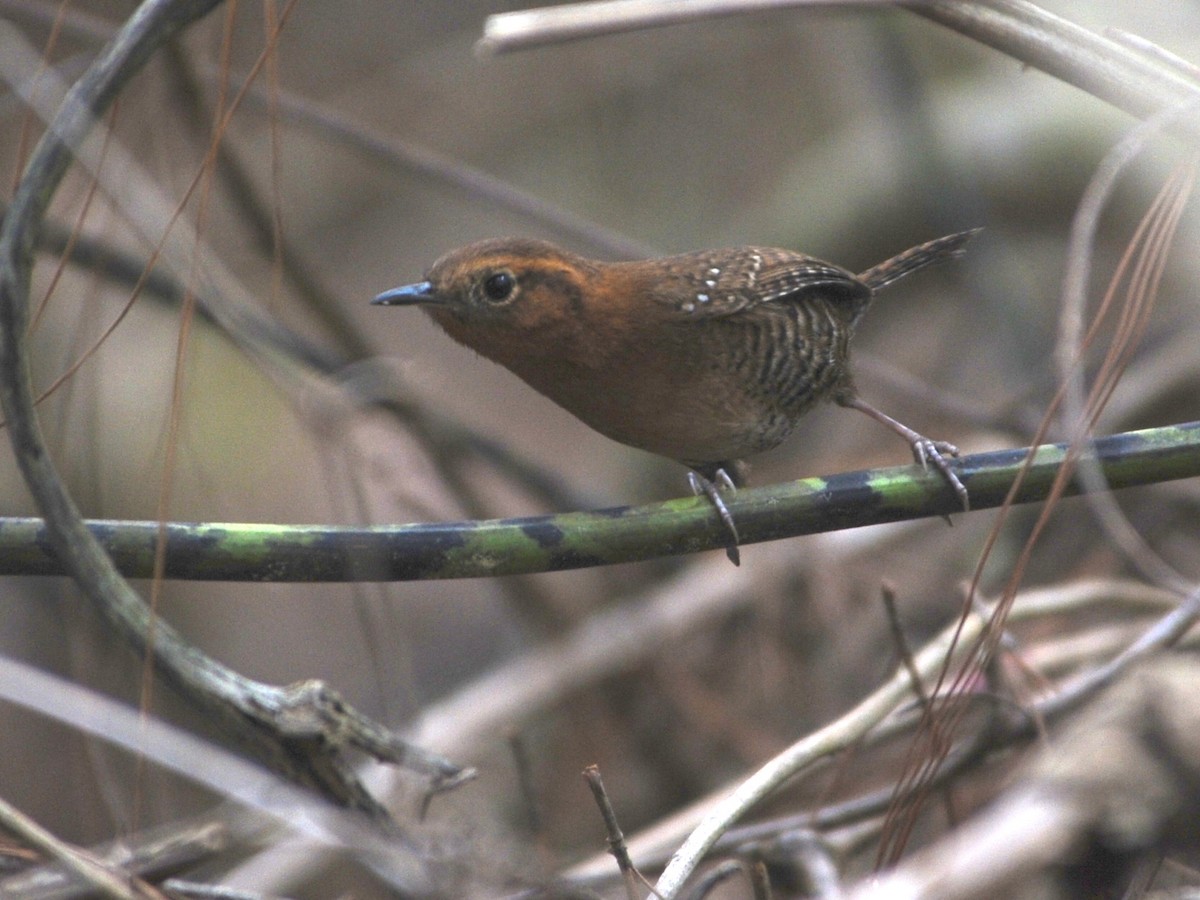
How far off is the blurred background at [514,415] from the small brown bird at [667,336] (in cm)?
54

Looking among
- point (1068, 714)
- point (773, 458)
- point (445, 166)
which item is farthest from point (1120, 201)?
point (1068, 714)

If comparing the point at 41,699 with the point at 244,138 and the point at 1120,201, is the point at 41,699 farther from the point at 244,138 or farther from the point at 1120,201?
the point at 244,138

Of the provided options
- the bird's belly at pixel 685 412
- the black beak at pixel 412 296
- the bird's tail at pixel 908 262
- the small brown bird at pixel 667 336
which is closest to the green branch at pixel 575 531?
the small brown bird at pixel 667 336

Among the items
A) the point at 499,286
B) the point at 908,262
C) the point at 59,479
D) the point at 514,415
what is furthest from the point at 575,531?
the point at 514,415

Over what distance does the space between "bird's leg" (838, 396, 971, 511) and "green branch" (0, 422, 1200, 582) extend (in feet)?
0.05

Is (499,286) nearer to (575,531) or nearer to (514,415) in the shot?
(575,531)

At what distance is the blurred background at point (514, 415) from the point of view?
151 inches

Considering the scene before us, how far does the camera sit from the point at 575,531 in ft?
5.75

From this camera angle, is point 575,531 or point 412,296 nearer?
point 575,531

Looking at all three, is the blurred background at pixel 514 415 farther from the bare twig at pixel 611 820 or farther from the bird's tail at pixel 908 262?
the bird's tail at pixel 908 262

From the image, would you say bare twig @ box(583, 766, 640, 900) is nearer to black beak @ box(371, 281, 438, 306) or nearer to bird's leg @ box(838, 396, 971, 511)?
bird's leg @ box(838, 396, 971, 511)

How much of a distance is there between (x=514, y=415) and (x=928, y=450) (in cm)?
646

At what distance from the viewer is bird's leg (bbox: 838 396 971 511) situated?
1.84 metres

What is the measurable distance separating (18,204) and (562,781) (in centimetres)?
350
